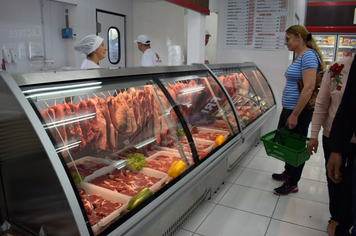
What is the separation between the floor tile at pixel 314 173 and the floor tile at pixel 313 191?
0.45 ft

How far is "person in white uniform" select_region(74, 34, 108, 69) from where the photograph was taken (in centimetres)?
339

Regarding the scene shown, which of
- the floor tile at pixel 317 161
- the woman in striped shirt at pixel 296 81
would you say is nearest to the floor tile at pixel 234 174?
the woman in striped shirt at pixel 296 81

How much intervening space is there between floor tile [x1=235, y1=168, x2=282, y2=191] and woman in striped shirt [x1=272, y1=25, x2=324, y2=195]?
20cm

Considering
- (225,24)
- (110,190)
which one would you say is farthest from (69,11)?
(110,190)

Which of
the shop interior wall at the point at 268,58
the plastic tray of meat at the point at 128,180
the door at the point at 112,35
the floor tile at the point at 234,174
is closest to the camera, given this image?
the plastic tray of meat at the point at 128,180

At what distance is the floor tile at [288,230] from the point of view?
8.29ft

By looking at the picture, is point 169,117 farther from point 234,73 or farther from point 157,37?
point 157,37

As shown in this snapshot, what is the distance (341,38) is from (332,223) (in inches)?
398

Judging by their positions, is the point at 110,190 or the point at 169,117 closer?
the point at 110,190

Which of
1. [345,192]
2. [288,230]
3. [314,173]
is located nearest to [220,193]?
[288,230]

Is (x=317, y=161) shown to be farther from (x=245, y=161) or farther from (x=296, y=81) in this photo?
(x=296, y=81)

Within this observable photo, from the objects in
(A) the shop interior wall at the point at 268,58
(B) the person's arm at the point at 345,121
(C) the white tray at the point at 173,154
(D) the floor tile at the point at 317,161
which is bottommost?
(D) the floor tile at the point at 317,161

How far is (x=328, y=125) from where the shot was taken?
88.9 inches

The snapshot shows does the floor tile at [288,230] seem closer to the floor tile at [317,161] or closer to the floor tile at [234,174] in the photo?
the floor tile at [234,174]
